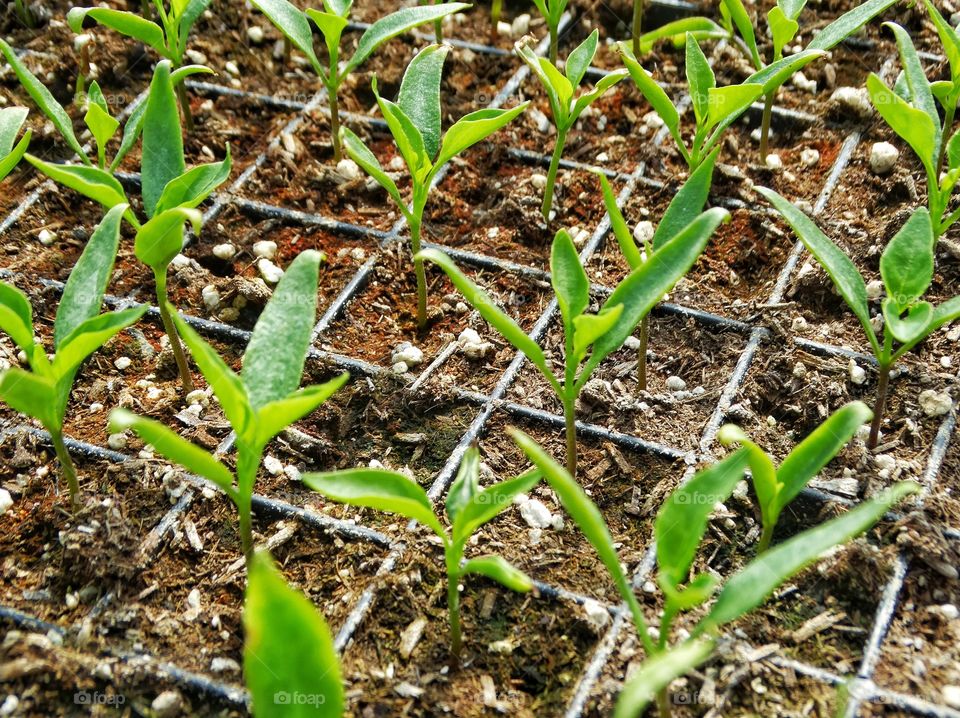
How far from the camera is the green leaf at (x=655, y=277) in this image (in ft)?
4.90

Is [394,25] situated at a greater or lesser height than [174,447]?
greater

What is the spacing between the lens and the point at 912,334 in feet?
5.05

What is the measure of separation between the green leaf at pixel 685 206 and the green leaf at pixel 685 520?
468mm

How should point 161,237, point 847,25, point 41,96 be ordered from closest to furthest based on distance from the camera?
point 161,237, point 41,96, point 847,25

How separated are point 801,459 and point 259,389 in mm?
732

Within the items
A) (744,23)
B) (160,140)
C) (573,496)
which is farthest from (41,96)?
(744,23)

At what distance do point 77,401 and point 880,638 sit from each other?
4.57 ft

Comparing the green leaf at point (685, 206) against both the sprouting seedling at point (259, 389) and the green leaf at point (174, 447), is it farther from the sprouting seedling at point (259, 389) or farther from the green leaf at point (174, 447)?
the green leaf at point (174, 447)

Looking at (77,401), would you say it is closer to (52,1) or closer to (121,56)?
(121,56)

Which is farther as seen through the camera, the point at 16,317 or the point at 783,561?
the point at 16,317

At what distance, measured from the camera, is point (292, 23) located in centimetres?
224

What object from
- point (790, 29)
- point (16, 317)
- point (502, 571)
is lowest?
point (502, 571)

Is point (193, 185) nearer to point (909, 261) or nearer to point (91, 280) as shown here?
point (91, 280)

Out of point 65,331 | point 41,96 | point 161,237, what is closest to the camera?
point 65,331
